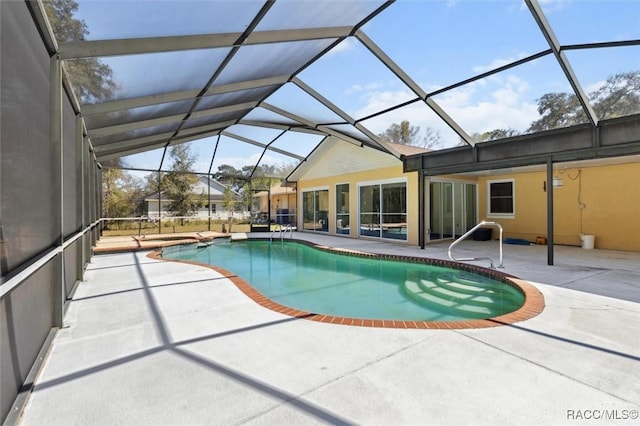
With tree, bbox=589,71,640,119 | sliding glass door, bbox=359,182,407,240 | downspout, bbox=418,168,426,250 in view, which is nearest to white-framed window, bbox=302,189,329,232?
sliding glass door, bbox=359,182,407,240

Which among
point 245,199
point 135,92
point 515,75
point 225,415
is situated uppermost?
point 515,75

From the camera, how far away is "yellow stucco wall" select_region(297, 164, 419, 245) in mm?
10570

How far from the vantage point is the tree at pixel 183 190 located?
52.7ft

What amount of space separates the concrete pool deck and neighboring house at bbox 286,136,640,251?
703 cm

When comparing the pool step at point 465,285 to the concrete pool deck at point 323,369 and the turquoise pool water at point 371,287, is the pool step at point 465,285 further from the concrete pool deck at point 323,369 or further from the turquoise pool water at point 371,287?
the concrete pool deck at point 323,369

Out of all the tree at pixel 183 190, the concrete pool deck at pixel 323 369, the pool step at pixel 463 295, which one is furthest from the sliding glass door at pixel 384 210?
the tree at pixel 183 190

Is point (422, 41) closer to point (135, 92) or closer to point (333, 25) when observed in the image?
point (333, 25)

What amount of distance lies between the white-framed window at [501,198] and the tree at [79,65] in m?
12.3

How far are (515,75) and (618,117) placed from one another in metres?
2.20

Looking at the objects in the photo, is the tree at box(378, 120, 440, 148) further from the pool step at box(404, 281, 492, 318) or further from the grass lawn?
the grass lawn

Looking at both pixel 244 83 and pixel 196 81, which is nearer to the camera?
pixel 196 81

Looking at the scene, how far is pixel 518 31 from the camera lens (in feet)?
15.9

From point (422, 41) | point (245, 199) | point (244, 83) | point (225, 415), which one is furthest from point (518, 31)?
point (245, 199)

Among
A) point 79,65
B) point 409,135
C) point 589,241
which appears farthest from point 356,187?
point 79,65
